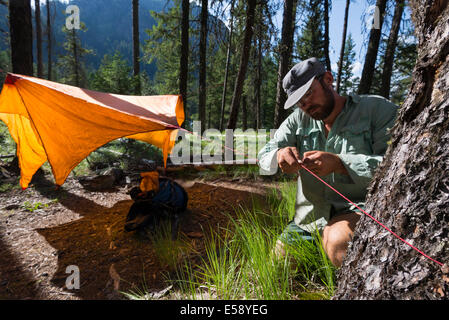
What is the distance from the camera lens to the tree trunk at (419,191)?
2.18ft

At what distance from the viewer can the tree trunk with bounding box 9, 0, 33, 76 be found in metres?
4.19

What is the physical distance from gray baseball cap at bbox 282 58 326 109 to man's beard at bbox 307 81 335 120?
0.42 ft

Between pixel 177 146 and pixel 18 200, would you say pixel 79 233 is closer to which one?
pixel 18 200

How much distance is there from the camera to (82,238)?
2.81m

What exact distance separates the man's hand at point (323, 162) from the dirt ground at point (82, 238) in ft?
5.75

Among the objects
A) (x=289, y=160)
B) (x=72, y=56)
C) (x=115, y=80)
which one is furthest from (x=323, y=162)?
(x=72, y=56)

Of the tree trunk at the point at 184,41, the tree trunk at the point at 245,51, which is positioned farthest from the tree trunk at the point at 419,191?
the tree trunk at the point at 184,41

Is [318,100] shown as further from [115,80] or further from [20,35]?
[115,80]

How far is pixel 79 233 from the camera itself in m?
2.93

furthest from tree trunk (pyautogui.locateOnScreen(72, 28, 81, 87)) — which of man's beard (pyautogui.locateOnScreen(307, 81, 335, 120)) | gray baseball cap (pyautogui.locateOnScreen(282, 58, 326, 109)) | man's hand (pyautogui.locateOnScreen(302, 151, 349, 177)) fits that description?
man's hand (pyautogui.locateOnScreen(302, 151, 349, 177))

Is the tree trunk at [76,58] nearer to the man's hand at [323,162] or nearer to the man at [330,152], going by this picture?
the man at [330,152]

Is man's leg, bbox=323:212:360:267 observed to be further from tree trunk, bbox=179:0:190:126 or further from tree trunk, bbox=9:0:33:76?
tree trunk, bbox=9:0:33:76
